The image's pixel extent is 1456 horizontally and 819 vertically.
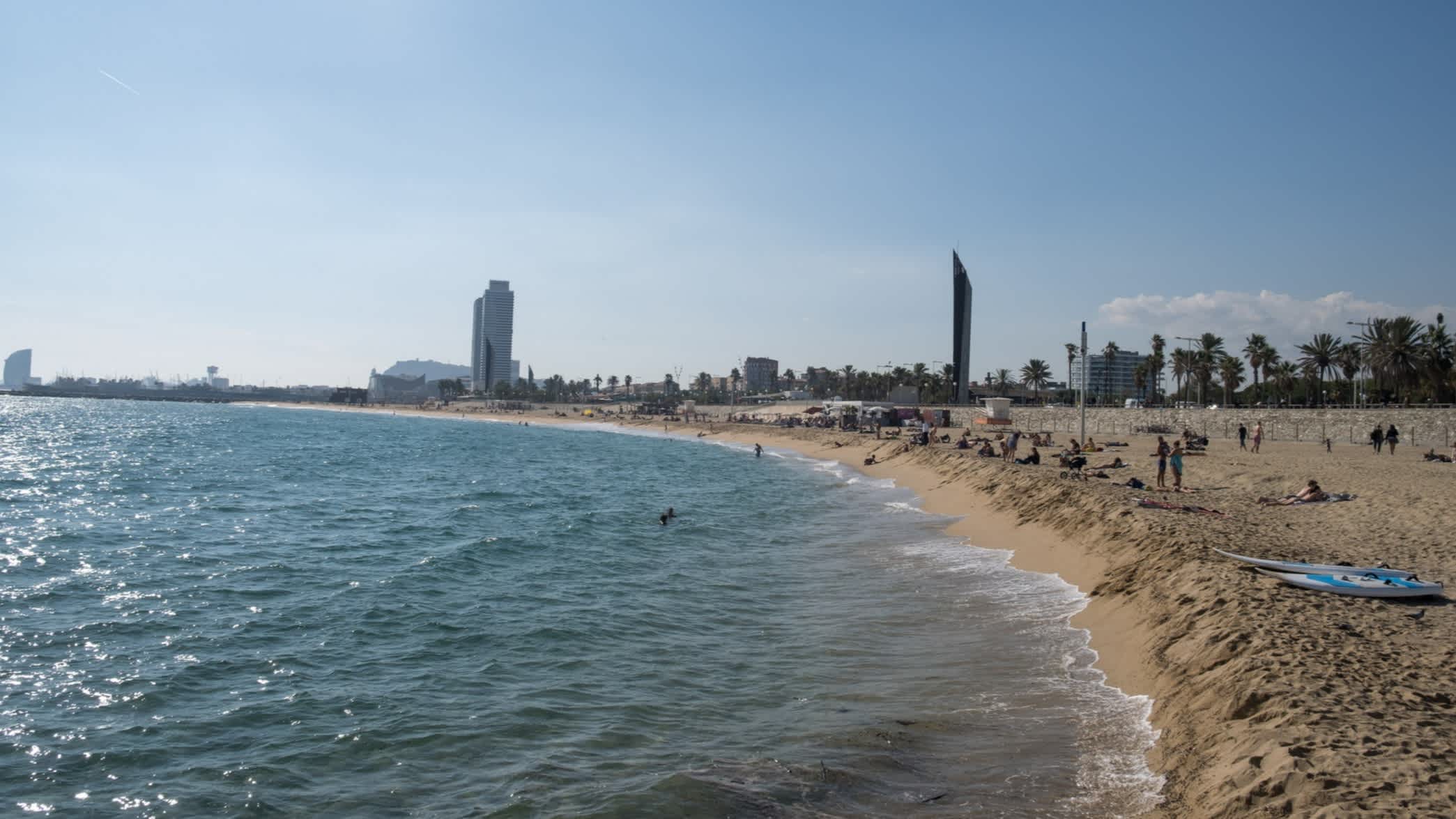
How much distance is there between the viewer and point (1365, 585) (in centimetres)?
1040

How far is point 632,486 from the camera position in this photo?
39.0 meters

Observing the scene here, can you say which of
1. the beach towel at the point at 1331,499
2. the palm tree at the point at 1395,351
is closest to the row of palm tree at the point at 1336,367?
the palm tree at the point at 1395,351

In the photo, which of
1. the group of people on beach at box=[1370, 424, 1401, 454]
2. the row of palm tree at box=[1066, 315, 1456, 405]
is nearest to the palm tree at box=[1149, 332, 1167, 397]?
the row of palm tree at box=[1066, 315, 1456, 405]

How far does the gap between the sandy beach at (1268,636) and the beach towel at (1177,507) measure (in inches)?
11.8

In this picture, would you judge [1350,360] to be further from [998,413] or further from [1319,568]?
[1319,568]

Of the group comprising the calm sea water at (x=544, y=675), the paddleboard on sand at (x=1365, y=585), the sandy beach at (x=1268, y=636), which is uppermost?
the paddleboard on sand at (x=1365, y=585)

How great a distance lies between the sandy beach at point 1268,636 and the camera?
594cm

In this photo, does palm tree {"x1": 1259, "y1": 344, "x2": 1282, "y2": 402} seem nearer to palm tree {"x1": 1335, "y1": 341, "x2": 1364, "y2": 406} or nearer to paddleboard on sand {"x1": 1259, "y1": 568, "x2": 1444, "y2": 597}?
palm tree {"x1": 1335, "y1": 341, "x2": 1364, "y2": 406}

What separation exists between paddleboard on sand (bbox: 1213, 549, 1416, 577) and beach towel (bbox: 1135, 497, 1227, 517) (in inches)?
255

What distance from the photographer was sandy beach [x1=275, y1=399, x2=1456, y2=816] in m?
5.94

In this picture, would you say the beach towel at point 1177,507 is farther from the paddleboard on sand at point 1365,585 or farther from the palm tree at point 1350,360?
the palm tree at point 1350,360

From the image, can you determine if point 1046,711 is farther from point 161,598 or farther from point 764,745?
point 161,598

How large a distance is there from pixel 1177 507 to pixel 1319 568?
322 inches

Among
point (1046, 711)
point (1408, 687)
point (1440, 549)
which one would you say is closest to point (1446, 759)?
point (1408, 687)
